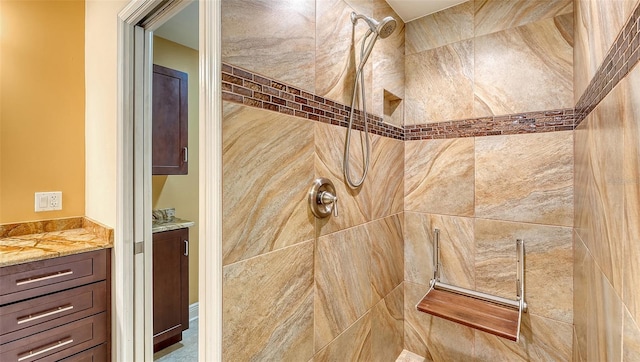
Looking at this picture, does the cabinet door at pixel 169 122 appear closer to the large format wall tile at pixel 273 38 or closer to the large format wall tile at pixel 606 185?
the large format wall tile at pixel 273 38

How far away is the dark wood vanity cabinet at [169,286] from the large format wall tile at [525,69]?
2327 millimetres

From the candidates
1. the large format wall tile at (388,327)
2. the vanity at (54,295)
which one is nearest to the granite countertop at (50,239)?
the vanity at (54,295)

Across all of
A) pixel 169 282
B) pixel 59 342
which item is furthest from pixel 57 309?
pixel 169 282

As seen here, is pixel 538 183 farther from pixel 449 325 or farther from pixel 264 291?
pixel 264 291

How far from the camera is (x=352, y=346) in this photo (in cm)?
146

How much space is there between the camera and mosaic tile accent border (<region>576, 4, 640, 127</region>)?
0.54 meters

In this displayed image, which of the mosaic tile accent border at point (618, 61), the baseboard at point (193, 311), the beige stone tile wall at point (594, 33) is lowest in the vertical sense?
the baseboard at point (193, 311)

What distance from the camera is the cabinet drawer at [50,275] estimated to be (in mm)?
1164

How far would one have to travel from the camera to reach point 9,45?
1451mm

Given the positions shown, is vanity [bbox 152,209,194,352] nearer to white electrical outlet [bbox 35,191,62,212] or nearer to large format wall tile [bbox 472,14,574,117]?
white electrical outlet [bbox 35,191,62,212]

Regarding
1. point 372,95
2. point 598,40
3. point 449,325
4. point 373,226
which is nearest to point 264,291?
point 373,226

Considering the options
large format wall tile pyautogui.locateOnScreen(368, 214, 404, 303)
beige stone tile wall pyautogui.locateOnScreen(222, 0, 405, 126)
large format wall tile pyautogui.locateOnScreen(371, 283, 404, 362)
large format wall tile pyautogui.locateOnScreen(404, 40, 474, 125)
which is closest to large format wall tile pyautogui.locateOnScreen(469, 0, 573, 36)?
large format wall tile pyautogui.locateOnScreen(404, 40, 474, 125)

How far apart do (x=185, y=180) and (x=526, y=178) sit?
2.64m

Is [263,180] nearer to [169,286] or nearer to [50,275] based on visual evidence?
[50,275]
